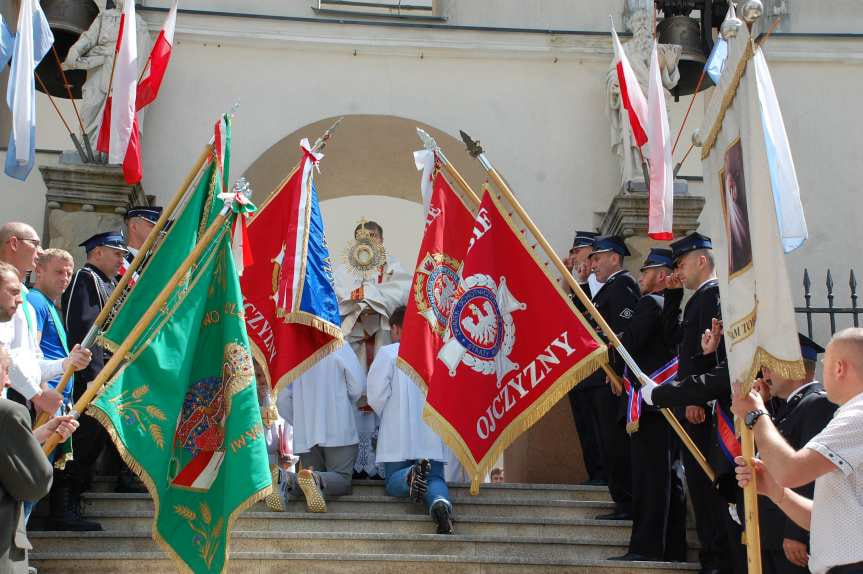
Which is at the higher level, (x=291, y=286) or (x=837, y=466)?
(x=291, y=286)

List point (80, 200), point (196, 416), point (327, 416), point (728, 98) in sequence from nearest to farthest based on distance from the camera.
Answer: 1. point (728, 98)
2. point (196, 416)
3. point (327, 416)
4. point (80, 200)

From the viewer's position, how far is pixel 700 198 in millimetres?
11539

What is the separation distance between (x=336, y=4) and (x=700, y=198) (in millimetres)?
4252

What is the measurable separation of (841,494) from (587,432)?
487 centimetres

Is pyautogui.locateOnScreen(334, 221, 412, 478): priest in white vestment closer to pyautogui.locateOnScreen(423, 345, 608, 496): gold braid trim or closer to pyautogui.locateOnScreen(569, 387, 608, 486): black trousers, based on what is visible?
pyautogui.locateOnScreen(569, 387, 608, 486): black trousers

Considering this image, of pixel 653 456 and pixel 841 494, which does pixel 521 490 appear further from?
pixel 841 494

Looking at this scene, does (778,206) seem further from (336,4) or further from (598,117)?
(336,4)

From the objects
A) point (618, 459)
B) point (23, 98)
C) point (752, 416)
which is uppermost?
point (23, 98)

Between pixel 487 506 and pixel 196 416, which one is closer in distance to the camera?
pixel 196 416

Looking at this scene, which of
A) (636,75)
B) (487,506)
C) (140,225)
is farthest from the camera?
(636,75)

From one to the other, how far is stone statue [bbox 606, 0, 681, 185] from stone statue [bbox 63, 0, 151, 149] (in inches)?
182

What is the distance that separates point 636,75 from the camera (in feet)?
38.4

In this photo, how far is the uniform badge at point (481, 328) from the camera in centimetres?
767

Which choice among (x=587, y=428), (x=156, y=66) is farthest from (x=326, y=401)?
(x=156, y=66)
